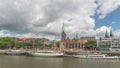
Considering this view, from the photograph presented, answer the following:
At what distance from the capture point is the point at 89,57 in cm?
11438

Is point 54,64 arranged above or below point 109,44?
below

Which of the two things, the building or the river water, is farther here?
the building

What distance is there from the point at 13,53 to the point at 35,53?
19.3m

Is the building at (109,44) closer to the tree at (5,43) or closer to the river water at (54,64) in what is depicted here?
the tree at (5,43)

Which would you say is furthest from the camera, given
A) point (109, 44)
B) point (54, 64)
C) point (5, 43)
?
point (5, 43)

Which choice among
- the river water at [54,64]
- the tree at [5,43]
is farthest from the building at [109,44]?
the river water at [54,64]

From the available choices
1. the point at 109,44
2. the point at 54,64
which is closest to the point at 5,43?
the point at 109,44

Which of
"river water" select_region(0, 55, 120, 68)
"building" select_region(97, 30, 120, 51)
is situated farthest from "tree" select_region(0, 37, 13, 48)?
"river water" select_region(0, 55, 120, 68)

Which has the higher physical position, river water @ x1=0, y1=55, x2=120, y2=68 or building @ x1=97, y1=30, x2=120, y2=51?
building @ x1=97, y1=30, x2=120, y2=51

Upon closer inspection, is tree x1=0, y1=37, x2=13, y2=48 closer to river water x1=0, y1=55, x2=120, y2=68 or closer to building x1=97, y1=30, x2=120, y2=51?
building x1=97, y1=30, x2=120, y2=51

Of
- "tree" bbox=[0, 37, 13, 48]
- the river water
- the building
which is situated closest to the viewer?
the river water

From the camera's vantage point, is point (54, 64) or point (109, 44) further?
point (109, 44)

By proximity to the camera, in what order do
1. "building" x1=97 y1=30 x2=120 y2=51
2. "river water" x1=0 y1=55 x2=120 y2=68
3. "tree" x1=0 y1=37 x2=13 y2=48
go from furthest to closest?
"tree" x1=0 y1=37 x2=13 y2=48 → "building" x1=97 y1=30 x2=120 y2=51 → "river water" x1=0 y1=55 x2=120 y2=68

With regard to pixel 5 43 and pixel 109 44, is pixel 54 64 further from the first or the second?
pixel 5 43
